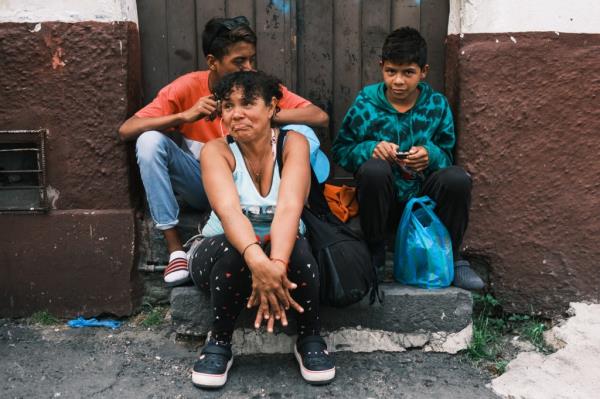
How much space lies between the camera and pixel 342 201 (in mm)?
3332

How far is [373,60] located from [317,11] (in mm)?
404

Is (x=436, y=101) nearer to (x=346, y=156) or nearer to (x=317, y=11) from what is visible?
(x=346, y=156)

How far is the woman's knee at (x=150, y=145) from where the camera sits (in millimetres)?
3188

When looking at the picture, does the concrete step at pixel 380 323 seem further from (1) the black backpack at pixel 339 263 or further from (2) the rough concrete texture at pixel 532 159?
(2) the rough concrete texture at pixel 532 159

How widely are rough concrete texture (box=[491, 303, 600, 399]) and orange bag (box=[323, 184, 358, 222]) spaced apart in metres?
0.98

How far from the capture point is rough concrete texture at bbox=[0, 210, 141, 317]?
11.2 ft

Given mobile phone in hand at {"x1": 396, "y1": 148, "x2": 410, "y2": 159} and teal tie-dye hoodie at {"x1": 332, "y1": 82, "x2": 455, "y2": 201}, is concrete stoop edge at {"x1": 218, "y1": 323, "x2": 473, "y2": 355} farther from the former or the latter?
mobile phone in hand at {"x1": 396, "y1": 148, "x2": 410, "y2": 159}

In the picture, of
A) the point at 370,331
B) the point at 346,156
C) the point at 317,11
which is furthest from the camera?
Result: the point at 317,11

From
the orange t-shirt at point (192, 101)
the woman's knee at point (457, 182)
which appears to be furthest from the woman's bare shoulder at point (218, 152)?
the woman's knee at point (457, 182)

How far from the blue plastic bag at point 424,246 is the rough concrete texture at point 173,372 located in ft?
1.14

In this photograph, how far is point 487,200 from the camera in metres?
3.37

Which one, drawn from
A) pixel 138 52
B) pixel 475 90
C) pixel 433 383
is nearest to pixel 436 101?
pixel 475 90

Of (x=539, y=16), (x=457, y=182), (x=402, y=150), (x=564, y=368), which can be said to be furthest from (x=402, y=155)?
(x=564, y=368)

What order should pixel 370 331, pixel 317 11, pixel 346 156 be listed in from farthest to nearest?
pixel 317 11
pixel 346 156
pixel 370 331
